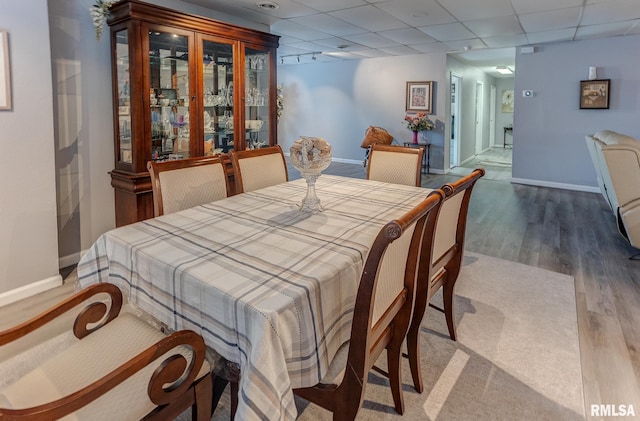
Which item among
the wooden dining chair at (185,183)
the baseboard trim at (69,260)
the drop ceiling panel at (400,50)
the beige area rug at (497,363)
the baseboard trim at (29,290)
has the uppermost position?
the drop ceiling panel at (400,50)

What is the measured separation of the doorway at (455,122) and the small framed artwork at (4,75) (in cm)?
735

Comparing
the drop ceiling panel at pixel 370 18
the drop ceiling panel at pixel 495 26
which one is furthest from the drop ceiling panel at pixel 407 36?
the drop ceiling panel at pixel 495 26

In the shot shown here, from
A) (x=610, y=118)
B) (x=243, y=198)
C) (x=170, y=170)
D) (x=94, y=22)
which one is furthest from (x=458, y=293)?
(x=610, y=118)

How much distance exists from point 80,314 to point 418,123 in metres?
6.76

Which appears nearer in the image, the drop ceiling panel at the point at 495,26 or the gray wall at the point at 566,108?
the drop ceiling panel at the point at 495,26

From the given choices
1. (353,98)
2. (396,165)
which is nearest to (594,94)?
(353,98)

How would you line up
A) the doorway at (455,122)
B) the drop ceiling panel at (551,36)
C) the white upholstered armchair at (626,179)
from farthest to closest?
the doorway at (455,122) < the drop ceiling panel at (551,36) < the white upholstered armchair at (626,179)

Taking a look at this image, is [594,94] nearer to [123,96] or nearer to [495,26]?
[495,26]

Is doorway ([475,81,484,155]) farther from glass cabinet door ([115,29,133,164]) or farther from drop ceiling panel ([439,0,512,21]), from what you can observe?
glass cabinet door ([115,29,133,164])

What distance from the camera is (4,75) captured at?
7.97 ft

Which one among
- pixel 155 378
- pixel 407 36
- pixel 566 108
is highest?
pixel 407 36

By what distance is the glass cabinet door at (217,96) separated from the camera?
3609mm

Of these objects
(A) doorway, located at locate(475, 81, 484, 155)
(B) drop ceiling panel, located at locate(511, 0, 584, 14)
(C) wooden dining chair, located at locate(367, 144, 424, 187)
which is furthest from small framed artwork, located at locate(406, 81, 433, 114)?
(C) wooden dining chair, located at locate(367, 144, 424, 187)

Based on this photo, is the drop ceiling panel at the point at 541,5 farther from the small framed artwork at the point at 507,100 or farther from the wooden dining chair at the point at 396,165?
the small framed artwork at the point at 507,100
